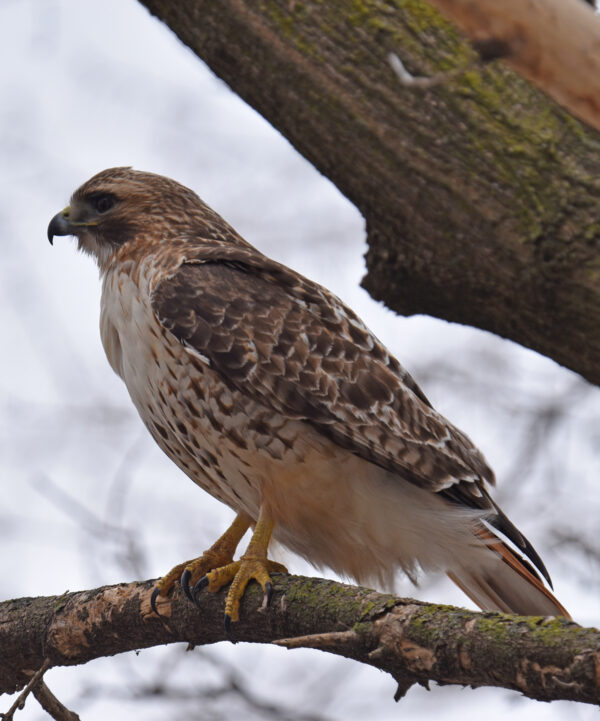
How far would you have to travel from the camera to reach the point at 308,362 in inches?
148

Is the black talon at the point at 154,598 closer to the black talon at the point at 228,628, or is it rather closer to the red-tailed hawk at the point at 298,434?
the red-tailed hawk at the point at 298,434

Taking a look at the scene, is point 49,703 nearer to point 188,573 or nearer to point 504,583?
point 188,573

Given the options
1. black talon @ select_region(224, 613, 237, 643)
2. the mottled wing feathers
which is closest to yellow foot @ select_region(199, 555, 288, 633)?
black talon @ select_region(224, 613, 237, 643)

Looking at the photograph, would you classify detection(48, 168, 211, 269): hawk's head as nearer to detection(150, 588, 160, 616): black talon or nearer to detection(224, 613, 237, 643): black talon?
detection(150, 588, 160, 616): black talon

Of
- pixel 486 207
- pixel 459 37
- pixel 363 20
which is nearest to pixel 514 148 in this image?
pixel 486 207

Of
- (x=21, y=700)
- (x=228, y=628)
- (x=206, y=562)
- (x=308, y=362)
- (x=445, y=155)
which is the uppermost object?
(x=308, y=362)

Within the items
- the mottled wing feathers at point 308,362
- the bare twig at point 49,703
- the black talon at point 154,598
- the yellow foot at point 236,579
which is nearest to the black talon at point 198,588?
the yellow foot at point 236,579

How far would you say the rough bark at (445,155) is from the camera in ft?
8.27

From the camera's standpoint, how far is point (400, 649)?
97.7 inches

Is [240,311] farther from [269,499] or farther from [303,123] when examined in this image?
[303,123]

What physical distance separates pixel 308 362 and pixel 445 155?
1.33m

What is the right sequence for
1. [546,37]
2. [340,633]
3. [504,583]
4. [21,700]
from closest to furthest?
[546,37]
[340,633]
[21,700]
[504,583]

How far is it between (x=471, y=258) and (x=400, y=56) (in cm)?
53

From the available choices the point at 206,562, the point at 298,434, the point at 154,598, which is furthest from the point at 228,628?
the point at 298,434
